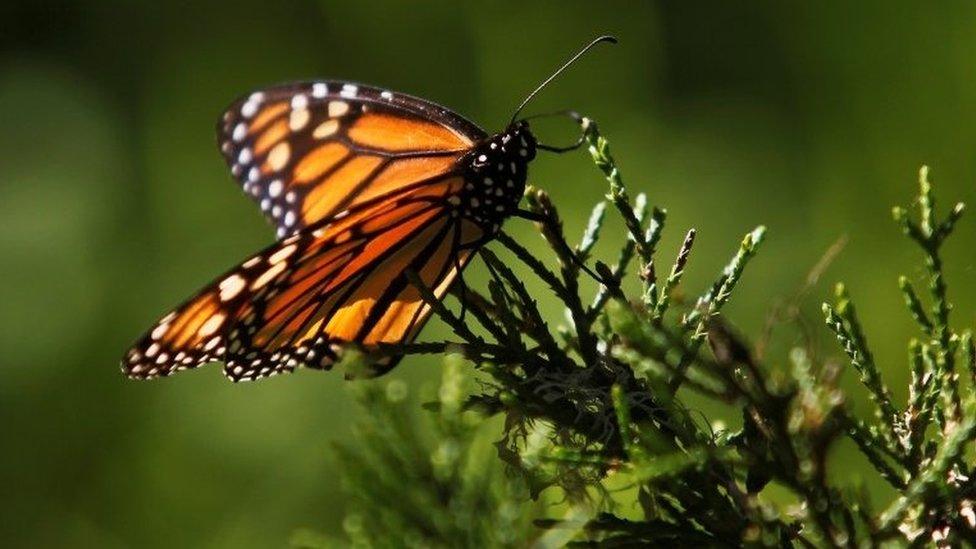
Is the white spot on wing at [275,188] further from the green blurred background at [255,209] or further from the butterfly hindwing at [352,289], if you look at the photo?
the green blurred background at [255,209]

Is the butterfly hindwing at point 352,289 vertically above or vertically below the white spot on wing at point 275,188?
below

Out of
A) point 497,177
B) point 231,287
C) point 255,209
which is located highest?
point 255,209

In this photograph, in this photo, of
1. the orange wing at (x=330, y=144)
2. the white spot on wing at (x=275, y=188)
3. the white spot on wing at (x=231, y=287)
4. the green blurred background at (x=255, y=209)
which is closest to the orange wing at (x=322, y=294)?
the white spot on wing at (x=231, y=287)

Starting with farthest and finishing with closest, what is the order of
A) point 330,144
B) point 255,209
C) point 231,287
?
1. point 255,209
2. point 330,144
3. point 231,287

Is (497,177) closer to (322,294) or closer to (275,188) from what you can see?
(322,294)

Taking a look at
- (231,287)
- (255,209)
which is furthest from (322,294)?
(255,209)

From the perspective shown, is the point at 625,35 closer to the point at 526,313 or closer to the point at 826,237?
the point at 826,237

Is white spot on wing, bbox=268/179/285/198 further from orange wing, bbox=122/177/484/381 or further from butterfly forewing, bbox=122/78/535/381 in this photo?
orange wing, bbox=122/177/484/381
